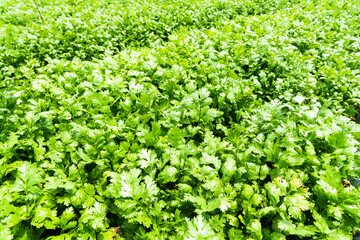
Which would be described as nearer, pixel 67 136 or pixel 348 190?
pixel 348 190

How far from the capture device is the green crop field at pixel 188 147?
1886 mm

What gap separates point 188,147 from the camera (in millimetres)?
2264

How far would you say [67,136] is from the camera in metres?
A: 2.41

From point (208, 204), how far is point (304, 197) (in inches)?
33.4

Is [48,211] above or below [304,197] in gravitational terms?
below

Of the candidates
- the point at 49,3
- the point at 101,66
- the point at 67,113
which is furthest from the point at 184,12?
the point at 67,113

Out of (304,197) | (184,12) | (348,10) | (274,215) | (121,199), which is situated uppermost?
(348,10)

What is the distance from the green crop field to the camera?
189 cm

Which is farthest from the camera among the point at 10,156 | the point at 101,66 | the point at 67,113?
the point at 101,66

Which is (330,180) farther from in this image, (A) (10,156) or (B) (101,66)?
(B) (101,66)

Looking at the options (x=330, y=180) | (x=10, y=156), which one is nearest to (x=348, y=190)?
(x=330, y=180)

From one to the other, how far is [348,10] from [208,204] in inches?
302

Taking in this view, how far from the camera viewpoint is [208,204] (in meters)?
1.91

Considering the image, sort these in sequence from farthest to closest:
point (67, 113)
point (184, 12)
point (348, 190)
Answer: point (184, 12) < point (67, 113) < point (348, 190)
